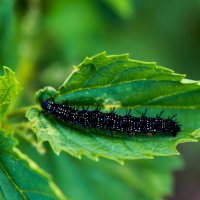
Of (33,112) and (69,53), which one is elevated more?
(69,53)

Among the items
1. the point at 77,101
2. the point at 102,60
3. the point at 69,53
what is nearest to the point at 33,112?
the point at 77,101

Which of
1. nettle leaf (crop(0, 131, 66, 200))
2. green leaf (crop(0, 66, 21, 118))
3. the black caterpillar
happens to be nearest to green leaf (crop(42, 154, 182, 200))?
the black caterpillar

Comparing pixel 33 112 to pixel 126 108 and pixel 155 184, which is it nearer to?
pixel 126 108

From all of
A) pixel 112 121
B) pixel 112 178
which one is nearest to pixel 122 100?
pixel 112 121

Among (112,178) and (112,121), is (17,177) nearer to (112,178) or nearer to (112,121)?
(112,121)

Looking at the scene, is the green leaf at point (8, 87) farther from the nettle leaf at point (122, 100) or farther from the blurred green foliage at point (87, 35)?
the blurred green foliage at point (87, 35)

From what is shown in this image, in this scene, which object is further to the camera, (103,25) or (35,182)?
(103,25)
